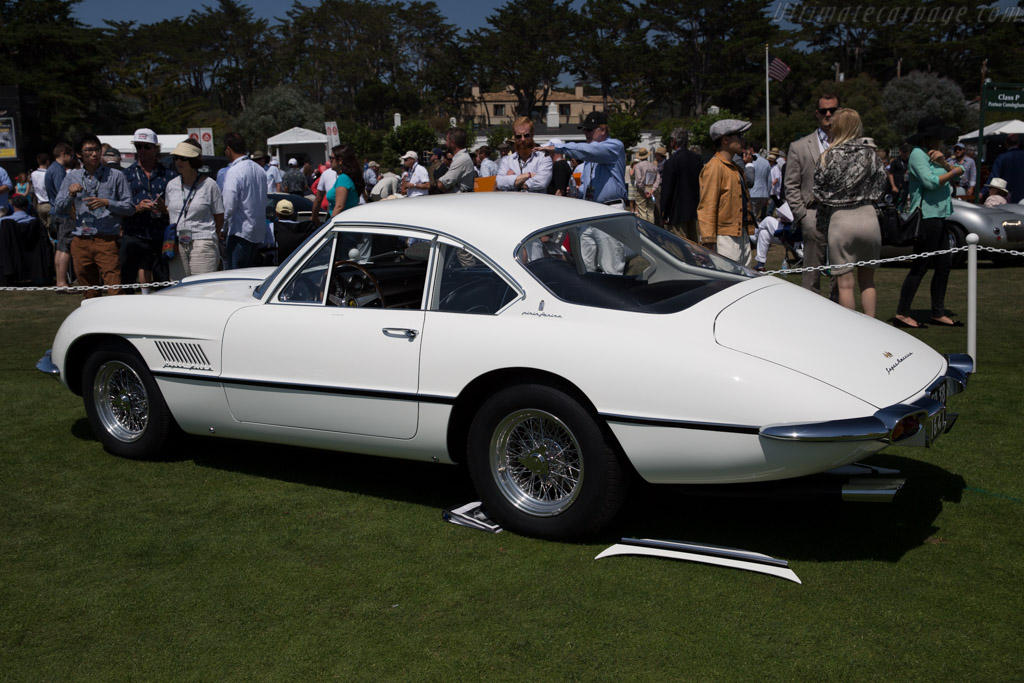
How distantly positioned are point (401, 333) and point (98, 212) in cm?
620

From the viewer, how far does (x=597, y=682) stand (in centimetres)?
313

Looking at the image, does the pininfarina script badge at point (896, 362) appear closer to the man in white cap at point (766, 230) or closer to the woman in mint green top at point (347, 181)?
the woman in mint green top at point (347, 181)

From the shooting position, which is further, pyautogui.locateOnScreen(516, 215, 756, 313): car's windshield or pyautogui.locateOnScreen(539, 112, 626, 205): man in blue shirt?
pyautogui.locateOnScreen(539, 112, 626, 205): man in blue shirt

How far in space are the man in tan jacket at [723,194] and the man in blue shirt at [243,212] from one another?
4.15 m

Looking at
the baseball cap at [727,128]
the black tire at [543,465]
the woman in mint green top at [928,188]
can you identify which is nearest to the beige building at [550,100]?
the woman in mint green top at [928,188]

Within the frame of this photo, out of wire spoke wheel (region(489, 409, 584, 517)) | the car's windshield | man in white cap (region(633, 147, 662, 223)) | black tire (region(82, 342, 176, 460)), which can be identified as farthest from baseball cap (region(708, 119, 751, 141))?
man in white cap (region(633, 147, 662, 223))

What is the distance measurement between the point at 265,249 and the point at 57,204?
2.24 meters

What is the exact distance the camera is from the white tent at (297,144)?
41.2 metres

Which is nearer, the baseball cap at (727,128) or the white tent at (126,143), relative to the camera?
the baseball cap at (727,128)

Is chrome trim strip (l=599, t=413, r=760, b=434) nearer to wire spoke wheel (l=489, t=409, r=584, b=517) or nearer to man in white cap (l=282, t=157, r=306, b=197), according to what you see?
wire spoke wheel (l=489, t=409, r=584, b=517)

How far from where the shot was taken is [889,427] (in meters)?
3.57

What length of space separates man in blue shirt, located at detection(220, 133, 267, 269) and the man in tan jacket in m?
4.15

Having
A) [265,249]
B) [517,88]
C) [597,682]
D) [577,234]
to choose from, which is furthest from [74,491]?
[517,88]

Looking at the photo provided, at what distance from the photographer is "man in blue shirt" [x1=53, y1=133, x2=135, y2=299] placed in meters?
9.41
